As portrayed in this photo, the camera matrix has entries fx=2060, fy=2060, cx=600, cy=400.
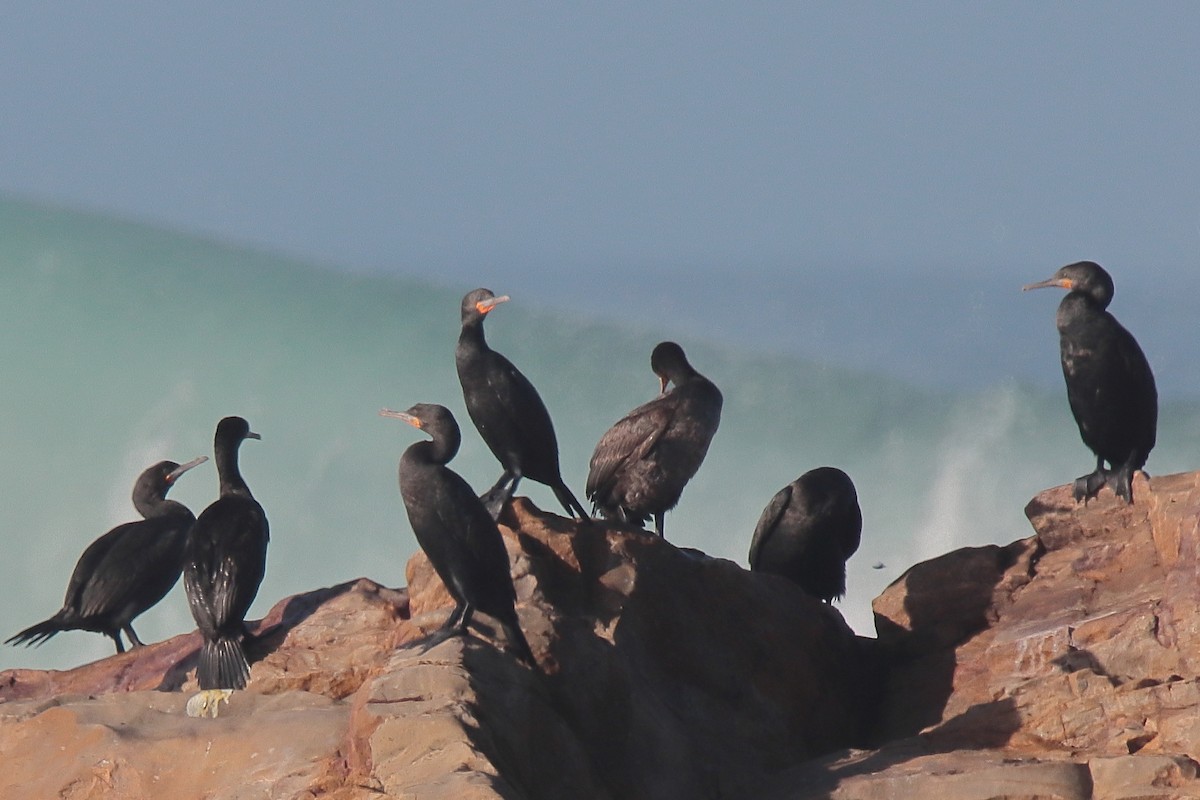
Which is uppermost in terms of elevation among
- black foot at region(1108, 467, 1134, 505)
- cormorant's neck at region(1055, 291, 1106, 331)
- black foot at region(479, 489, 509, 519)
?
cormorant's neck at region(1055, 291, 1106, 331)

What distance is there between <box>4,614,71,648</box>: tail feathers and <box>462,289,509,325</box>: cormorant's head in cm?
328

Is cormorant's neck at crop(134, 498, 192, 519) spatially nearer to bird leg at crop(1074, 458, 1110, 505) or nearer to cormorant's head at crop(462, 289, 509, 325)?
cormorant's head at crop(462, 289, 509, 325)

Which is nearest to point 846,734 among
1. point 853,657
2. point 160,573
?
point 853,657

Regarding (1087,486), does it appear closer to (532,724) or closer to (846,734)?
(846,734)

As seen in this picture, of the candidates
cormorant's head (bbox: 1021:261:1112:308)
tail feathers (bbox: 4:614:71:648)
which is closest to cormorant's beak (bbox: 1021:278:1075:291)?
cormorant's head (bbox: 1021:261:1112:308)

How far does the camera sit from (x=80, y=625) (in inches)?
518

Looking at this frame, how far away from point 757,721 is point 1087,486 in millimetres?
2572

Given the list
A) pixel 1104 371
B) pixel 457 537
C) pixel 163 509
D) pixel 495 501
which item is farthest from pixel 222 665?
pixel 1104 371

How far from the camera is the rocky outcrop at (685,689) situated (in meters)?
8.85

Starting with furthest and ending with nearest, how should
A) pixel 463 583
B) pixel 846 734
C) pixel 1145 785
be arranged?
1. pixel 846 734
2. pixel 463 583
3. pixel 1145 785

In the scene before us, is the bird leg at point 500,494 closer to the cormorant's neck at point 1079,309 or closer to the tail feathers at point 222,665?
the tail feathers at point 222,665

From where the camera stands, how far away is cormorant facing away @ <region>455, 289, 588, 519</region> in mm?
11914

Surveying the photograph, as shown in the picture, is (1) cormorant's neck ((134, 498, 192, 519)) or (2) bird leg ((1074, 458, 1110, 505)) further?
(1) cormorant's neck ((134, 498, 192, 519))

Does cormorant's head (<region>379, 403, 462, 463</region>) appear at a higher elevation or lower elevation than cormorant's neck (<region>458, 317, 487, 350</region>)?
lower
